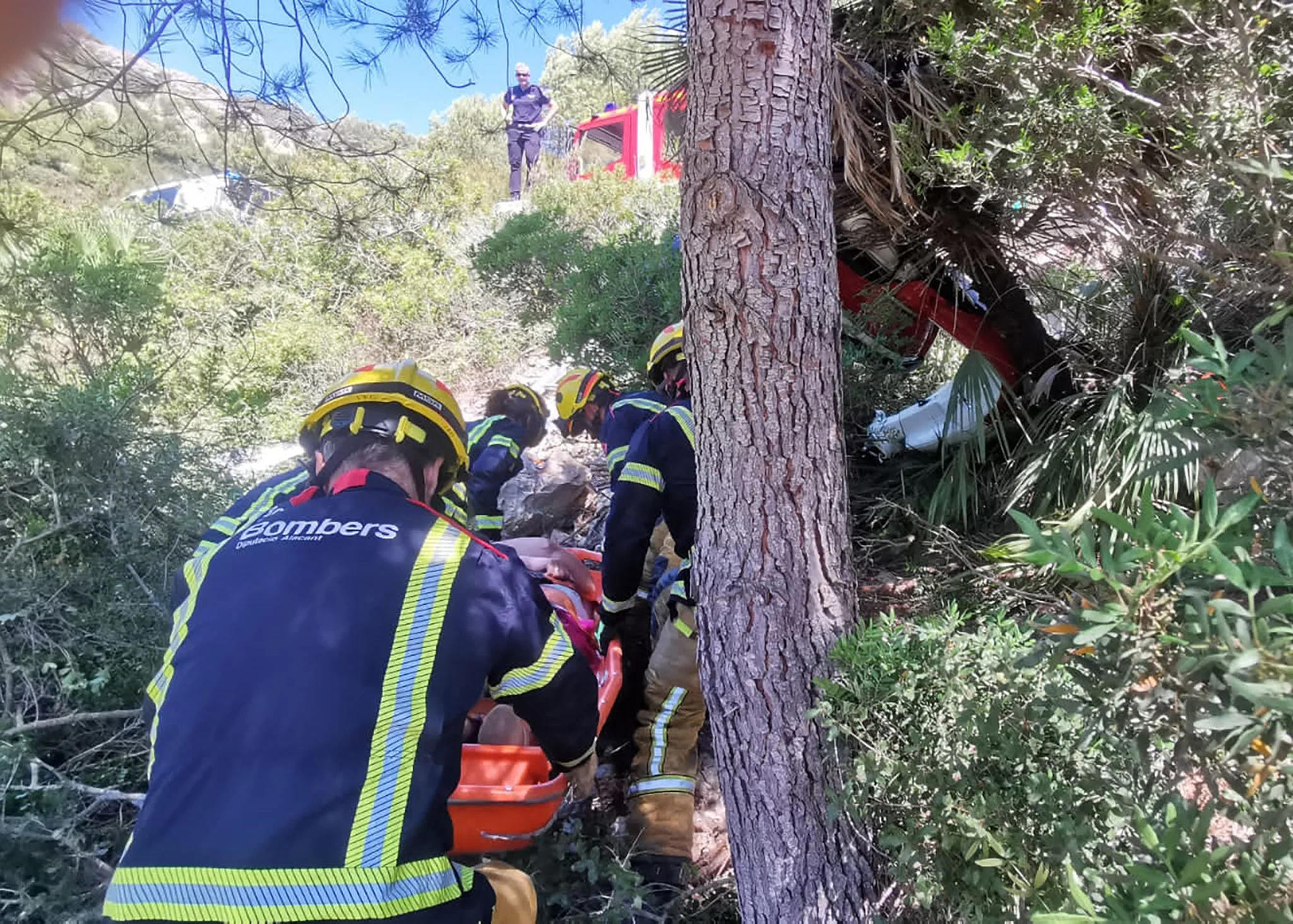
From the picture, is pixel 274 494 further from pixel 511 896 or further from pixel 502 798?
pixel 511 896

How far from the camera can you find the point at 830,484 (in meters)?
2.14

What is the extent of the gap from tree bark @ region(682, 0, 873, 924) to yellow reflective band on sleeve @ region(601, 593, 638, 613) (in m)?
1.48

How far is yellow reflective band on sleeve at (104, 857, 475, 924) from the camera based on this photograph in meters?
1.63

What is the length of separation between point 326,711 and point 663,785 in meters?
1.95

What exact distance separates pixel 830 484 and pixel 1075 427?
1942 millimetres

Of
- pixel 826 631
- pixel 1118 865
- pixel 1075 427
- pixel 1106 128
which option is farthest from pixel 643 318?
pixel 1118 865

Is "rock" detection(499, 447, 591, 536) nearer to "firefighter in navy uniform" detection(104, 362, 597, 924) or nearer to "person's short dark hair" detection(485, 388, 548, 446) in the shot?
"person's short dark hair" detection(485, 388, 548, 446)

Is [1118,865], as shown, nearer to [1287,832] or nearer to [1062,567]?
[1287,832]

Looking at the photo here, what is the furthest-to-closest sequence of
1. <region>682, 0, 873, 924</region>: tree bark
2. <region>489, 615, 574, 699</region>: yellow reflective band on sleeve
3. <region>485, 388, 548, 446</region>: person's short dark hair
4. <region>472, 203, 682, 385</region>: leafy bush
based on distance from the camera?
<region>472, 203, 682, 385</region>: leafy bush < <region>485, 388, 548, 446</region>: person's short dark hair < <region>489, 615, 574, 699</region>: yellow reflective band on sleeve < <region>682, 0, 873, 924</region>: tree bark

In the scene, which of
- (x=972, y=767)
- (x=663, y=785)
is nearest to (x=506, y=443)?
(x=663, y=785)

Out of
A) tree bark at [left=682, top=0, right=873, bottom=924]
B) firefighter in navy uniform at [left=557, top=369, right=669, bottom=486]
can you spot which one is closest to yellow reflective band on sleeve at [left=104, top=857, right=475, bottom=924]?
tree bark at [left=682, top=0, right=873, bottom=924]

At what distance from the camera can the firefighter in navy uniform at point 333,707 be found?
5.46 ft

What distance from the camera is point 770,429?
206 centimetres

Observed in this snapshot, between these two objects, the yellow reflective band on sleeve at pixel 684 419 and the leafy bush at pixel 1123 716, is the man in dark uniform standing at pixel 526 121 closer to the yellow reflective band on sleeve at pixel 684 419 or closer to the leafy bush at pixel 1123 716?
the yellow reflective band on sleeve at pixel 684 419
